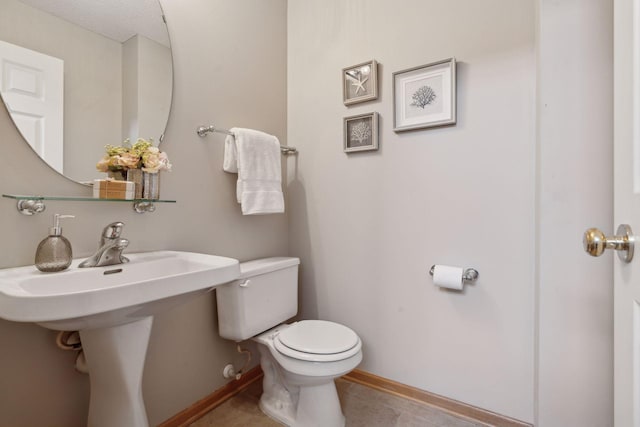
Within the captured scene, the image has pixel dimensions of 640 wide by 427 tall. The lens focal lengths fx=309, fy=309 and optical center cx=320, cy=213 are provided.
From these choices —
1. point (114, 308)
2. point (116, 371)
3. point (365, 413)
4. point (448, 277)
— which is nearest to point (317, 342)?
point (365, 413)

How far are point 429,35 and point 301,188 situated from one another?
3.47 ft

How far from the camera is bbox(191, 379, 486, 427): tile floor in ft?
4.65

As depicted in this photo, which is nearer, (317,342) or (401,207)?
(317,342)

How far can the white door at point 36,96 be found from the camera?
0.95 meters

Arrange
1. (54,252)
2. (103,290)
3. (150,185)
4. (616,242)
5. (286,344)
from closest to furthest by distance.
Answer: (616,242) → (103,290) → (54,252) → (150,185) → (286,344)

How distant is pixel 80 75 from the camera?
1.10 meters

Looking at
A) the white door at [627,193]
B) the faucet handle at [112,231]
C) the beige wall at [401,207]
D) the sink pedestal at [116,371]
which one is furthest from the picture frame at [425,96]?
the sink pedestal at [116,371]

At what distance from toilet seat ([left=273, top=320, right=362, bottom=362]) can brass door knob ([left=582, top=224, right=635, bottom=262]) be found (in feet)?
3.14

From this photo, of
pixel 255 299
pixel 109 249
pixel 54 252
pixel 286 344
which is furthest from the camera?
pixel 255 299

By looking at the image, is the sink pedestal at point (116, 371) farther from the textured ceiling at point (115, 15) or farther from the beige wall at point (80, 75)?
the textured ceiling at point (115, 15)

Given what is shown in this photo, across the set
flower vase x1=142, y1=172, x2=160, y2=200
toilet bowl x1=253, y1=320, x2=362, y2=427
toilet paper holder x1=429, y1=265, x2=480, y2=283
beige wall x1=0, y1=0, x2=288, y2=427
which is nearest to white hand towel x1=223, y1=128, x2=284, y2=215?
beige wall x1=0, y1=0, x2=288, y2=427

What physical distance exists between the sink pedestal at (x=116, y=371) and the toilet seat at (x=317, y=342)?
1.77 feet

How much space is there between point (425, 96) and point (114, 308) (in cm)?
149

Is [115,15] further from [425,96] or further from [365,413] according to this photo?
[365,413]
